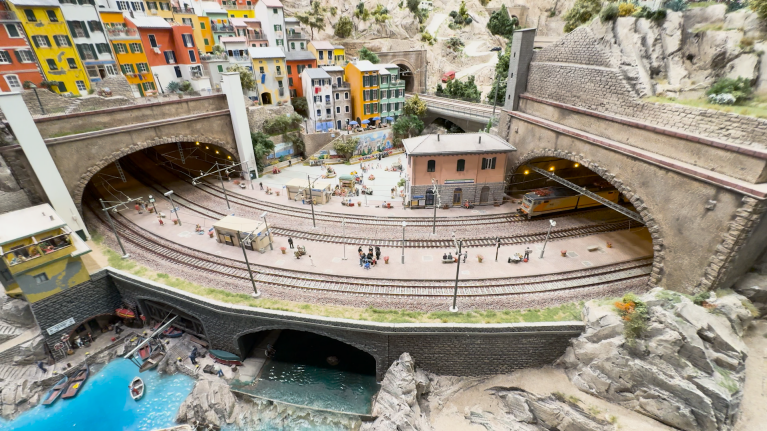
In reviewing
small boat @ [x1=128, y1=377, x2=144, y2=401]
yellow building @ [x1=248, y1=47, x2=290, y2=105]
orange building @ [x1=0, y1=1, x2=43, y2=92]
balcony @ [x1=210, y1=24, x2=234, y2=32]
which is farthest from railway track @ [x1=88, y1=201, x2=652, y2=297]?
balcony @ [x1=210, y1=24, x2=234, y2=32]

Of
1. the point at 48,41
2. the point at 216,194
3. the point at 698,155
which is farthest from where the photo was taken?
the point at 216,194

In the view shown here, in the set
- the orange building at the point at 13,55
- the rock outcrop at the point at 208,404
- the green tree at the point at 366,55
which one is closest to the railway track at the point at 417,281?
the rock outcrop at the point at 208,404

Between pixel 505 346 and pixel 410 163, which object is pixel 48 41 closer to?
pixel 410 163

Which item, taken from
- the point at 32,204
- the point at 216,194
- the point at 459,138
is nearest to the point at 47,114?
the point at 32,204

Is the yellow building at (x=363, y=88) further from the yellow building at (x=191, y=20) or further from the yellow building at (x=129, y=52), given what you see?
the yellow building at (x=129, y=52)

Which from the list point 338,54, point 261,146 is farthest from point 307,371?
point 338,54

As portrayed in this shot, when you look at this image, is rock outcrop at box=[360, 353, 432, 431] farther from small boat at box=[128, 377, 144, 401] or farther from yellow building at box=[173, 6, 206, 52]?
yellow building at box=[173, 6, 206, 52]

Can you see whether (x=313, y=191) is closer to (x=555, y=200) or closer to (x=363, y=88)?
(x=363, y=88)
